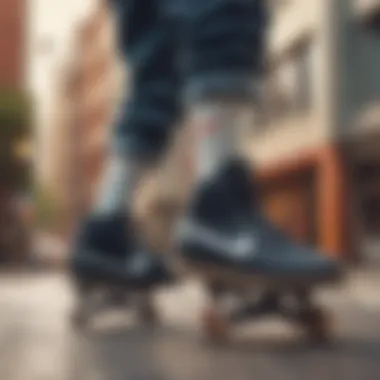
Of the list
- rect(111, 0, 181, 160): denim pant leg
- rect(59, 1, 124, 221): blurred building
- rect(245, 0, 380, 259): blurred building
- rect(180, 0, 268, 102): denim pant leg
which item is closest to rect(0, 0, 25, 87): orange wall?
rect(245, 0, 380, 259): blurred building

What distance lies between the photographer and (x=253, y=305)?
48.8 inches

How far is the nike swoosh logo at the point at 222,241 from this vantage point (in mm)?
1118

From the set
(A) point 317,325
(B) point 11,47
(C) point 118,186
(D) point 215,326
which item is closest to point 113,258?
(C) point 118,186

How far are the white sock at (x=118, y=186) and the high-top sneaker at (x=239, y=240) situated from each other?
7.2 inches

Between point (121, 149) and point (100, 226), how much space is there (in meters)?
0.13

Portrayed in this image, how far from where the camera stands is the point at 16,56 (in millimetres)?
11305

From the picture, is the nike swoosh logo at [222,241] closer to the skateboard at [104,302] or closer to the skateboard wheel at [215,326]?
the skateboard wheel at [215,326]

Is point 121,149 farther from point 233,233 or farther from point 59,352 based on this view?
point 59,352

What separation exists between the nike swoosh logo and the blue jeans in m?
0.18

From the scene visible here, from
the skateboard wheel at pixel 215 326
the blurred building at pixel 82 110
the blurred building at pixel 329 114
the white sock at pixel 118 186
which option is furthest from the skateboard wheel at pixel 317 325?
the blurred building at pixel 82 110

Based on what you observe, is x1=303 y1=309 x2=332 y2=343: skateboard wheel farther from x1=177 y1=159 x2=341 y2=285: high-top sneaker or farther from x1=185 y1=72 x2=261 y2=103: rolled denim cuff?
x1=185 y1=72 x2=261 y2=103: rolled denim cuff

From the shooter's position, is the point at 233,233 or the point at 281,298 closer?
the point at 233,233

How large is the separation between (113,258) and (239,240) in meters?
0.28

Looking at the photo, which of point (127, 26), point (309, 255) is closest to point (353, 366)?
point (309, 255)
